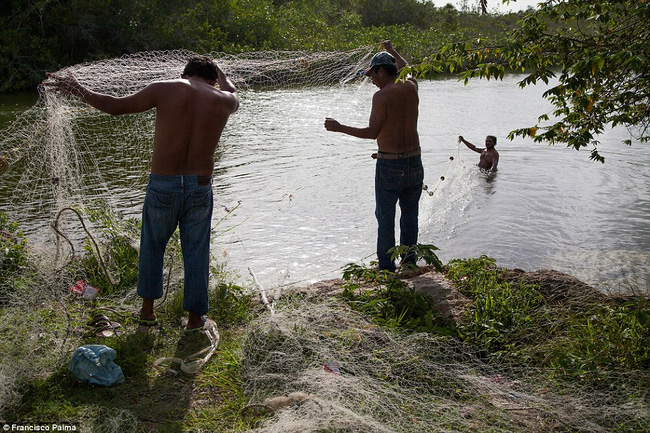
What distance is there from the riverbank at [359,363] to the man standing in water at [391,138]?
2.23 ft

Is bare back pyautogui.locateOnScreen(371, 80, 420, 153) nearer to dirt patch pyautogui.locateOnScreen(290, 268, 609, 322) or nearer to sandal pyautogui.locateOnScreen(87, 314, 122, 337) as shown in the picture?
dirt patch pyautogui.locateOnScreen(290, 268, 609, 322)

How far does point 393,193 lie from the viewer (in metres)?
4.82

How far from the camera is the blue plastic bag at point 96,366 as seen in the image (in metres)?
3.15

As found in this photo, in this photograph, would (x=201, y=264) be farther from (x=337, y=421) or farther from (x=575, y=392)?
(x=575, y=392)

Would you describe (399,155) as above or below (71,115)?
below

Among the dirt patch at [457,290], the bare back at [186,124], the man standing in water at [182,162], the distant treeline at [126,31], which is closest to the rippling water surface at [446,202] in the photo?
the dirt patch at [457,290]

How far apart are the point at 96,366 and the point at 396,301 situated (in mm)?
2010

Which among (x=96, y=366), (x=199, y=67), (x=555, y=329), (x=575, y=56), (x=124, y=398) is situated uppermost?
(x=575, y=56)

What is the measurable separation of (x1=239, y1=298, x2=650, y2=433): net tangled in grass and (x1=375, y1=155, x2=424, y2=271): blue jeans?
Result: 1.22 metres

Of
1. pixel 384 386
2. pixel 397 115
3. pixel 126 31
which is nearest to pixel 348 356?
pixel 384 386

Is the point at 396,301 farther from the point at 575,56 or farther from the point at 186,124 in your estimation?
the point at 575,56

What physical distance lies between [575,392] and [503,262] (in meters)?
3.50

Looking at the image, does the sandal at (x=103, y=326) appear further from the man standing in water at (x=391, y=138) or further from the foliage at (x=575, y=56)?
the foliage at (x=575, y=56)

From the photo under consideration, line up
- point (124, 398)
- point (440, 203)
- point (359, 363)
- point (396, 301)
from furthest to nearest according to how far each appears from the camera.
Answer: point (440, 203) < point (396, 301) < point (359, 363) < point (124, 398)
